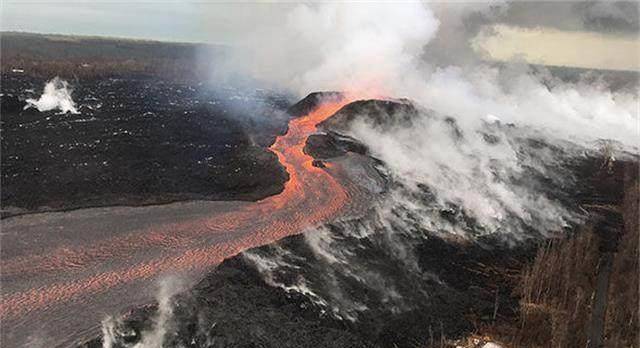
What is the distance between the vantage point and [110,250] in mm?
36719

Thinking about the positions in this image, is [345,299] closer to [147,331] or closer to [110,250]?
[147,331]

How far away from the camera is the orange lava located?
31.2m

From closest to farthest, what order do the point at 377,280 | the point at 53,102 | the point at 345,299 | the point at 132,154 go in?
the point at 345,299 → the point at 377,280 → the point at 132,154 → the point at 53,102

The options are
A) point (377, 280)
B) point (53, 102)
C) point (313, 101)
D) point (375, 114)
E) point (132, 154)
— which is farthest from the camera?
point (313, 101)

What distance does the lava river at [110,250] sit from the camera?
29.3 meters

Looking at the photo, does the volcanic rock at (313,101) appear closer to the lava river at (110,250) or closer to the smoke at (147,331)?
the lava river at (110,250)

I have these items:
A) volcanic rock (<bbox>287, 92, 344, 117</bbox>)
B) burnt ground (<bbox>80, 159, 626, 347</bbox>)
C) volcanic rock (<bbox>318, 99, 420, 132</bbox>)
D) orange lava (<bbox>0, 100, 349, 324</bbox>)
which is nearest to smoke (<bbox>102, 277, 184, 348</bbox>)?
burnt ground (<bbox>80, 159, 626, 347</bbox>)

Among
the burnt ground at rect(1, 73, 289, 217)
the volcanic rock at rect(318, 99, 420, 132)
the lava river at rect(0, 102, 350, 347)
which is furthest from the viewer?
the volcanic rock at rect(318, 99, 420, 132)

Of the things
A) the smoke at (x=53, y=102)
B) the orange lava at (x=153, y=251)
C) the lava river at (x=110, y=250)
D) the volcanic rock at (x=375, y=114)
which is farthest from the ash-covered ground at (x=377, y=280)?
the smoke at (x=53, y=102)

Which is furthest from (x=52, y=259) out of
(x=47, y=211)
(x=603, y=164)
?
(x=603, y=164)

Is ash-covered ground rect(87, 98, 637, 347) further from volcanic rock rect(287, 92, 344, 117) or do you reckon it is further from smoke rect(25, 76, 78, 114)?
smoke rect(25, 76, 78, 114)

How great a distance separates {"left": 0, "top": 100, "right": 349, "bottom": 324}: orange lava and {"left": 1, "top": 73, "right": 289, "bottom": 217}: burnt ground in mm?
4490

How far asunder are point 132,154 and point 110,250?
2431 cm

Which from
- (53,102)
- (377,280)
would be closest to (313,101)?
(53,102)
